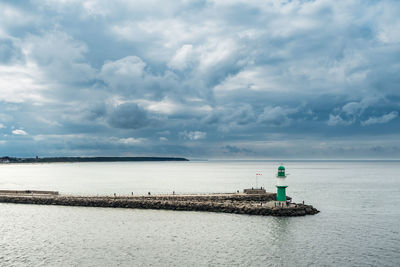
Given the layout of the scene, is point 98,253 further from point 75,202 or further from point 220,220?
point 75,202

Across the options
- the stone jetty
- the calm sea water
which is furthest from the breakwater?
the calm sea water

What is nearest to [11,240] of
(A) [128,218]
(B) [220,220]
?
(A) [128,218]

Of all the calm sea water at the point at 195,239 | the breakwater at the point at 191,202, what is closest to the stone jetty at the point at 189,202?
the breakwater at the point at 191,202

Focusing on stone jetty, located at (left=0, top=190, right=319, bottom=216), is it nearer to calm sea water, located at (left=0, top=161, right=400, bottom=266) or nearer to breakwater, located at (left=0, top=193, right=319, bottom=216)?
breakwater, located at (left=0, top=193, right=319, bottom=216)

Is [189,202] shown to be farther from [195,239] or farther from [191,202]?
[195,239]

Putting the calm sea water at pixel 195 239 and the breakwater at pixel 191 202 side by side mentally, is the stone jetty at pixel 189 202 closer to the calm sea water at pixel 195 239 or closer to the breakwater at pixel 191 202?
the breakwater at pixel 191 202

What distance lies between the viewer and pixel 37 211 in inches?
2039

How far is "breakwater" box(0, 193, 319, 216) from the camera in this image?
4591cm

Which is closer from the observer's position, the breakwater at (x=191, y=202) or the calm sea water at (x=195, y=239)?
the calm sea water at (x=195, y=239)

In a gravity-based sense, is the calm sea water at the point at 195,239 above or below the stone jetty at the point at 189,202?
below

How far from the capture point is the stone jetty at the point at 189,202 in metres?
45.9

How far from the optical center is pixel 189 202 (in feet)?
167

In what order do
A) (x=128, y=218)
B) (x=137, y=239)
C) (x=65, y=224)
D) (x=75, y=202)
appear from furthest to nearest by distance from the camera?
(x=75, y=202) → (x=128, y=218) → (x=65, y=224) → (x=137, y=239)

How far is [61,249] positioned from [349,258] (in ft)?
78.0
